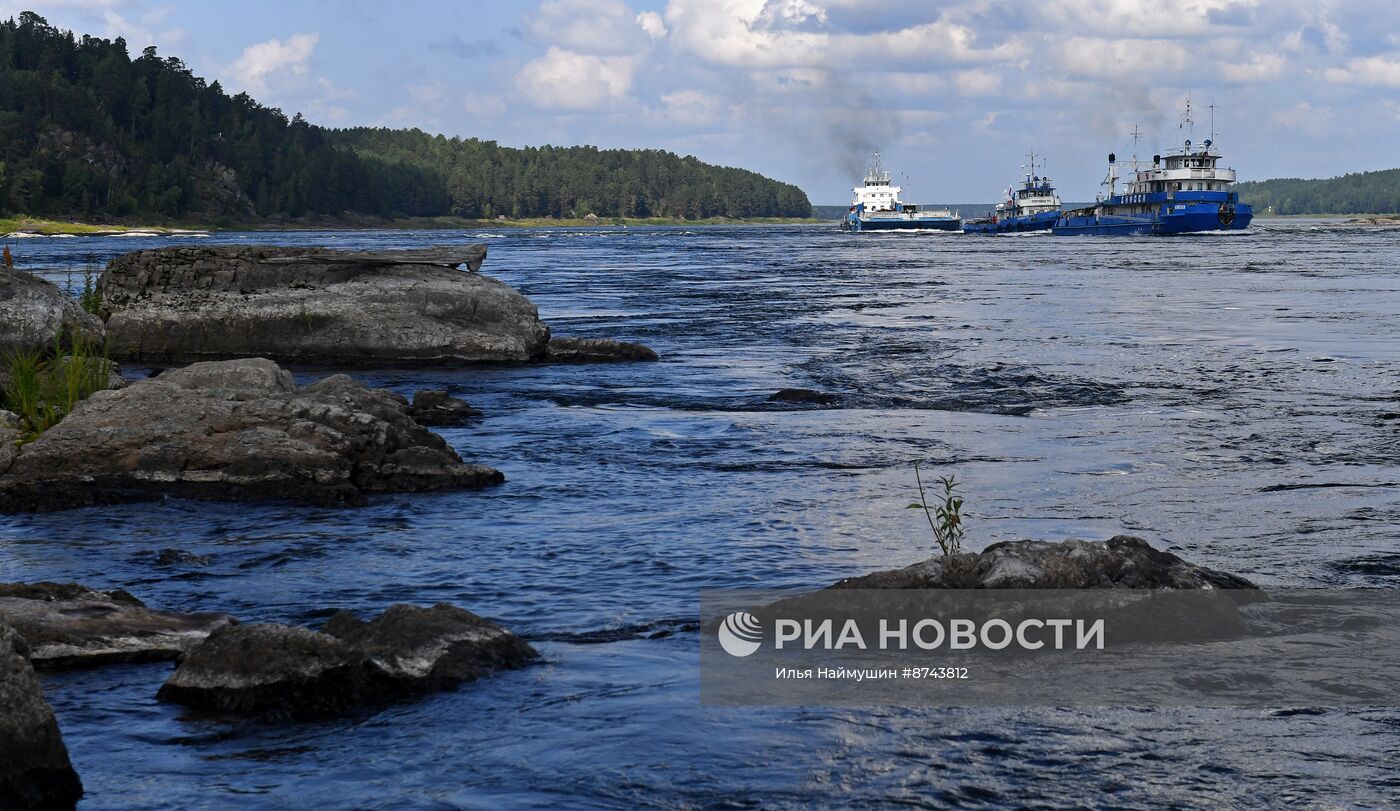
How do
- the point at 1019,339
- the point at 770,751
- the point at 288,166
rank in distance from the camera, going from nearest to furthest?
the point at 770,751 → the point at 1019,339 → the point at 288,166

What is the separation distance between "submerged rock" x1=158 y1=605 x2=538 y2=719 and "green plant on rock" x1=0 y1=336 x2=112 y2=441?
7.18 m

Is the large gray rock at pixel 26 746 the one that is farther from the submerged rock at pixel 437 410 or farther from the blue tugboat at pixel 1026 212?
the blue tugboat at pixel 1026 212

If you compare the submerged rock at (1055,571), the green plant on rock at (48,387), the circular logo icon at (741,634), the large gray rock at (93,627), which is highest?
the green plant on rock at (48,387)

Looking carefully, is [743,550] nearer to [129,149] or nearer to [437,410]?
[437,410]

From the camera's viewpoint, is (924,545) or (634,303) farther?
(634,303)

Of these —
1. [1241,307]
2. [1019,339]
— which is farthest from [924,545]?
[1241,307]

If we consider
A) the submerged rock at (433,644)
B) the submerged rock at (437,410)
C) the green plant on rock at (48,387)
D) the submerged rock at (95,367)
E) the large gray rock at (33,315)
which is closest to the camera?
the submerged rock at (433,644)

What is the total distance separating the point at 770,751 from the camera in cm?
662

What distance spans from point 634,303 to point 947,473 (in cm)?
2709

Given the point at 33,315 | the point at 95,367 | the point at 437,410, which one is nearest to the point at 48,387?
the point at 95,367

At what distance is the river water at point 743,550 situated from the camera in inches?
247

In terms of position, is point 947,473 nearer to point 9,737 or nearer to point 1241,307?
point 9,737

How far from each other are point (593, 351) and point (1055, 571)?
1650 cm

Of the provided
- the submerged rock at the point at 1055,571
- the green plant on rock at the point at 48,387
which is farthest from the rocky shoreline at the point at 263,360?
the submerged rock at the point at 1055,571
